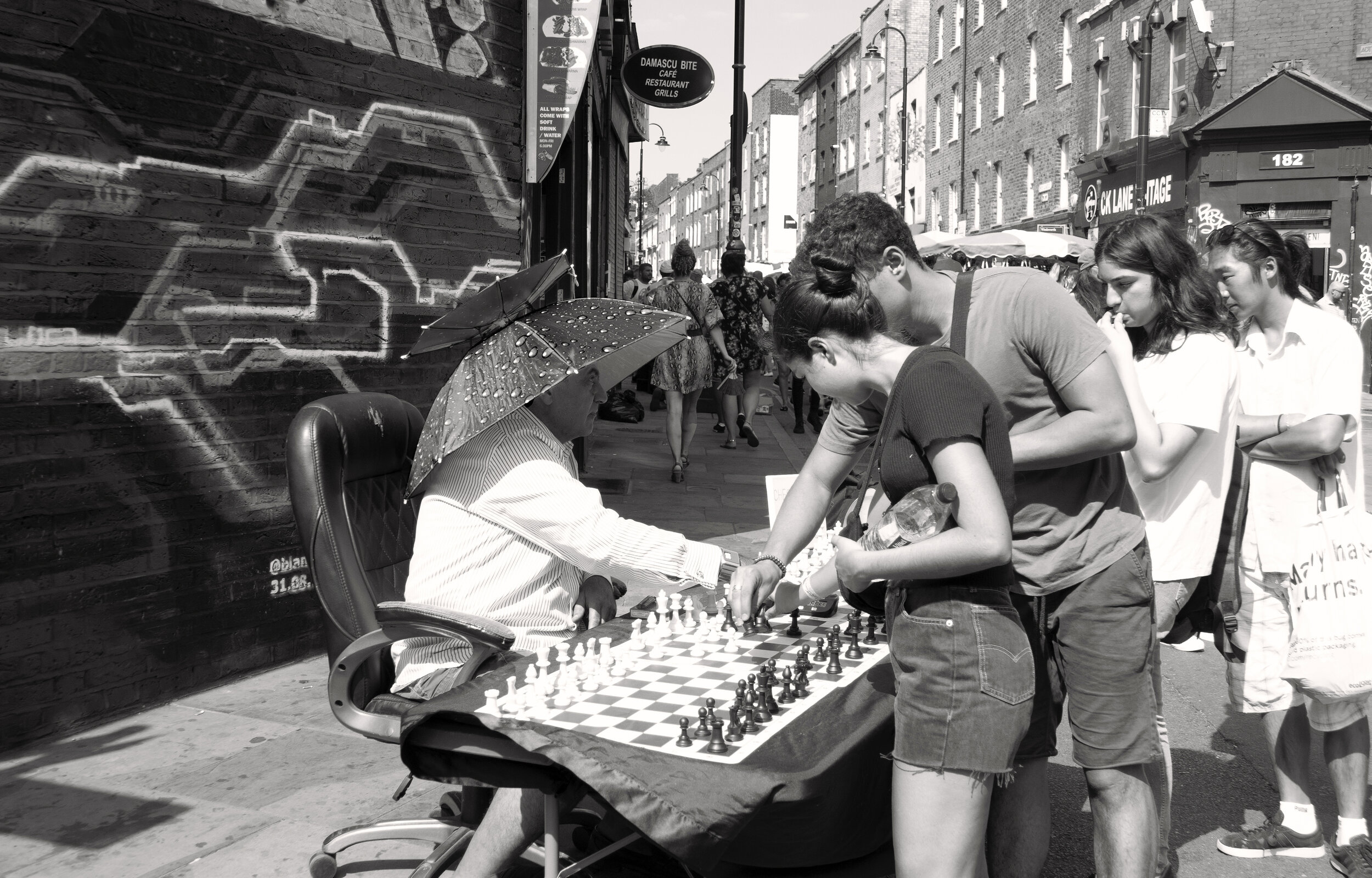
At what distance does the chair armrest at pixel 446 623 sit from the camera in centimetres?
302

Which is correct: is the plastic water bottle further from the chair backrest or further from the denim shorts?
the chair backrest

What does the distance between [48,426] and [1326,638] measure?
445 cm

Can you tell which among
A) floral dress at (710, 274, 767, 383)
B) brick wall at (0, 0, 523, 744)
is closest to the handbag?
brick wall at (0, 0, 523, 744)

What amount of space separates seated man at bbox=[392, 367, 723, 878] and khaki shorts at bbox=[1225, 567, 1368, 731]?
180cm

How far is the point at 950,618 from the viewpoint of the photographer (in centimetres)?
230

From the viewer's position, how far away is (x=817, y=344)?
97.0 inches

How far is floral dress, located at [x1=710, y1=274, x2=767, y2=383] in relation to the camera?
1313 centimetres

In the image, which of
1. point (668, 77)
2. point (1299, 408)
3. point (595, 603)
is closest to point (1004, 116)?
point (668, 77)

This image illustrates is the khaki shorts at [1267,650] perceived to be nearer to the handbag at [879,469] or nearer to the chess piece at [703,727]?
the handbag at [879,469]

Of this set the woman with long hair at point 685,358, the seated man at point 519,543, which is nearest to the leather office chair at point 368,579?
the seated man at point 519,543

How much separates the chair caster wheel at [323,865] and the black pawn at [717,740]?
1.45 m

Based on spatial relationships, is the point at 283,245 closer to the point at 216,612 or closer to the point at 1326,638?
the point at 216,612

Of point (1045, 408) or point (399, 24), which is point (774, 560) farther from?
point (399, 24)

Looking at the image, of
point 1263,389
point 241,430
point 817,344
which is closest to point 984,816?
point 817,344
